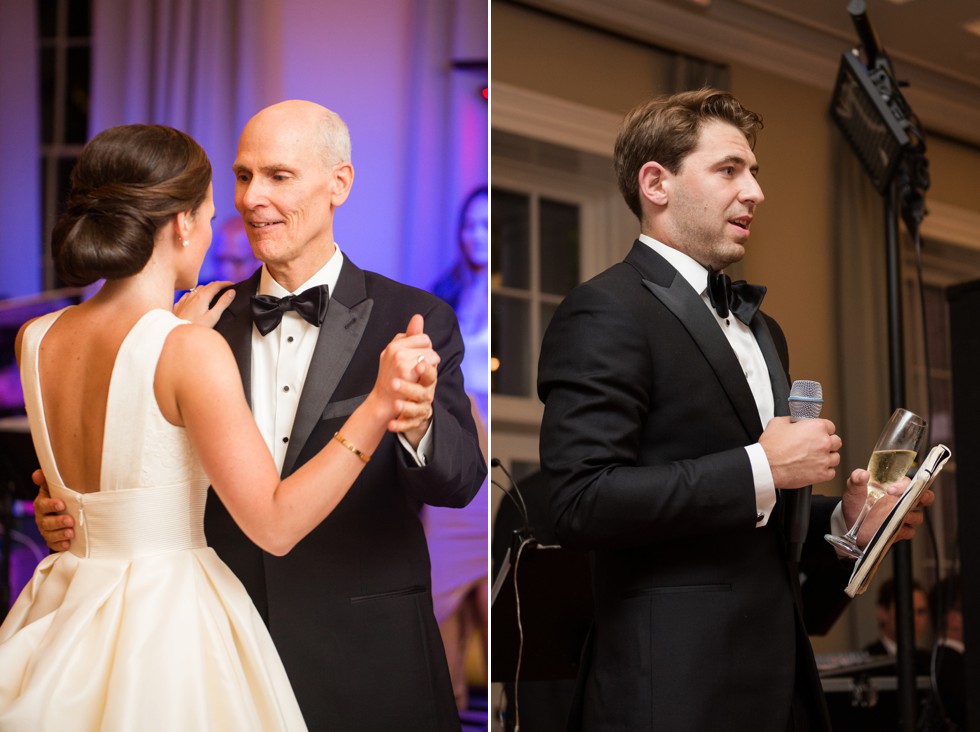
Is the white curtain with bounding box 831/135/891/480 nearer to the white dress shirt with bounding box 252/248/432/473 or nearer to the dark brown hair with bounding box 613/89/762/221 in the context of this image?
the dark brown hair with bounding box 613/89/762/221

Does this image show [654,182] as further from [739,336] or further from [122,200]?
[122,200]

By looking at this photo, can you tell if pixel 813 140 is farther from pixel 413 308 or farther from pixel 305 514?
pixel 305 514

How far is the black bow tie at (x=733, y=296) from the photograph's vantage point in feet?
7.80

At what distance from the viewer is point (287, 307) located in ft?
8.06

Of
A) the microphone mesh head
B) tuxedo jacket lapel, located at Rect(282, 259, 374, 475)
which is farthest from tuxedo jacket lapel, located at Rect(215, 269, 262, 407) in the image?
the microphone mesh head

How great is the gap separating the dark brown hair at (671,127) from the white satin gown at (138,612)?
113 cm

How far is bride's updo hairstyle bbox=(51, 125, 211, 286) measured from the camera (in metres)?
2.16

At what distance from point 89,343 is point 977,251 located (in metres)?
6.32

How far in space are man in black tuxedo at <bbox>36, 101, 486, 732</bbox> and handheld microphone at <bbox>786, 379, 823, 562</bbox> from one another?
715 mm

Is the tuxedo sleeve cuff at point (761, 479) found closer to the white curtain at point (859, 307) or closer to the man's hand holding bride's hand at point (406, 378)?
the man's hand holding bride's hand at point (406, 378)

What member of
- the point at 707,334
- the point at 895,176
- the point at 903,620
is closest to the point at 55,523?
the point at 707,334

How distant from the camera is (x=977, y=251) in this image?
7055mm

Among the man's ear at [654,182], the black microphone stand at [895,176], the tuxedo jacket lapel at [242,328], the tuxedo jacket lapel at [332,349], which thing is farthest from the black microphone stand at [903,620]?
the tuxedo jacket lapel at [242,328]

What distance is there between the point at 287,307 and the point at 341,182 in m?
0.39
